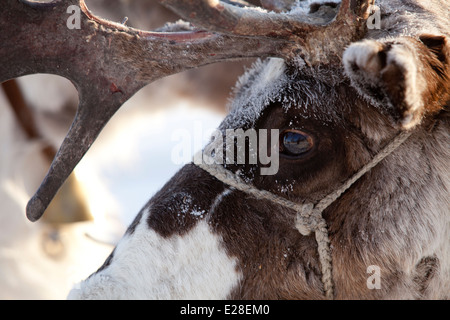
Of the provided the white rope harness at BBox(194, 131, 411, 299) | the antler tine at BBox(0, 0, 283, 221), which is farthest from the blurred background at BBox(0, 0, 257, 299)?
the white rope harness at BBox(194, 131, 411, 299)

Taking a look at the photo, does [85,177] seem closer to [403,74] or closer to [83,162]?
[83,162]

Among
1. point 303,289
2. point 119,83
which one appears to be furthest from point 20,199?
point 303,289

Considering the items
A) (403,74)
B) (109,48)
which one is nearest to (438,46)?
(403,74)

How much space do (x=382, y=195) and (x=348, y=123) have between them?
288mm

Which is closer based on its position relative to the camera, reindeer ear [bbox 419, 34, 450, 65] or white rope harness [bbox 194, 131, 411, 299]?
reindeer ear [bbox 419, 34, 450, 65]

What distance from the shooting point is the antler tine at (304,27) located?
187cm

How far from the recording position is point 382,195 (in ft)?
6.53

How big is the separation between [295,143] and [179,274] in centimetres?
66

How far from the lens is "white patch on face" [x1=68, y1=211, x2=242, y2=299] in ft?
6.73

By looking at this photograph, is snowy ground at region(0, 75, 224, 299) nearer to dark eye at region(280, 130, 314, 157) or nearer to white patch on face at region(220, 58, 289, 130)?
white patch on face at region(220, 58, 289, 130)

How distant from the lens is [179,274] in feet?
6.79

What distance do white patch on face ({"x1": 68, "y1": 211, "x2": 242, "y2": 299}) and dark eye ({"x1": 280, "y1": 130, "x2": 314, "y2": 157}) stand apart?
1.38 feet

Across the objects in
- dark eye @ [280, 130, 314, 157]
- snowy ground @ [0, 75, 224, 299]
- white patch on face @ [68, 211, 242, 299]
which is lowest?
snowy ground @ [0, 75, 224, 299]

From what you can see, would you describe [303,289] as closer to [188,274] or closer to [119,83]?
[188,274]
